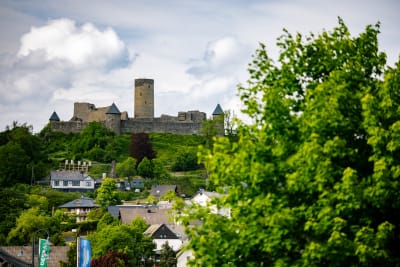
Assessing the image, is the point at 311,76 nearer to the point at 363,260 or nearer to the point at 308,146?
the point at 308,146

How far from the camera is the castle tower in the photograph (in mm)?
197000

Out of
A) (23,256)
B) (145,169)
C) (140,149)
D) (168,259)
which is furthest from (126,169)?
(23,256)

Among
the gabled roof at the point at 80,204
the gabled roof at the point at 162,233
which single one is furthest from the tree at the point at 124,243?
the gabled roof at the point at 80,204

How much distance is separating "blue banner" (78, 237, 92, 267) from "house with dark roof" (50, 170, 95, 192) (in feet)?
368

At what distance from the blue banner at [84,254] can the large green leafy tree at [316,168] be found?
43.2 feet

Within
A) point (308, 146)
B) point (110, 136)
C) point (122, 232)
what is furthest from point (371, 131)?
point (110, 136)

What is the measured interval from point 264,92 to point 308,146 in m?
2.76

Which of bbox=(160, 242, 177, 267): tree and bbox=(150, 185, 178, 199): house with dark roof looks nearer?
bbox=(160, 242, 177, 267): tree

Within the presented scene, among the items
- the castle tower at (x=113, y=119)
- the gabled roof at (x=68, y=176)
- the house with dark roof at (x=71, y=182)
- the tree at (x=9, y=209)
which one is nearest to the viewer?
the tree at (x=9, y=209)

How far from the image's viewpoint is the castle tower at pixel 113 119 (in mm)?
197000

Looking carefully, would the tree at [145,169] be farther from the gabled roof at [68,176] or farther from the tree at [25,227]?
the tree at [25,227]

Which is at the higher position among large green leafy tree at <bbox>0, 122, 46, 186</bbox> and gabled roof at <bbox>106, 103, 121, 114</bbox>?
gabled roof at <bbox>106, 103, 121, 114</bbox>

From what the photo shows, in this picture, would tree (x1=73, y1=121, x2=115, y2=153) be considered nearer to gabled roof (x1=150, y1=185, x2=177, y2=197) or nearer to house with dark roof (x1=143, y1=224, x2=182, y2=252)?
gabled roof (x1=150, y1=185, x2=177, y2=197)

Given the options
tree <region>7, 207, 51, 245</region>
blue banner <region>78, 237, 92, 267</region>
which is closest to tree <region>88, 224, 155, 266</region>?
tree <region>7, 207, 51, 245</region>
